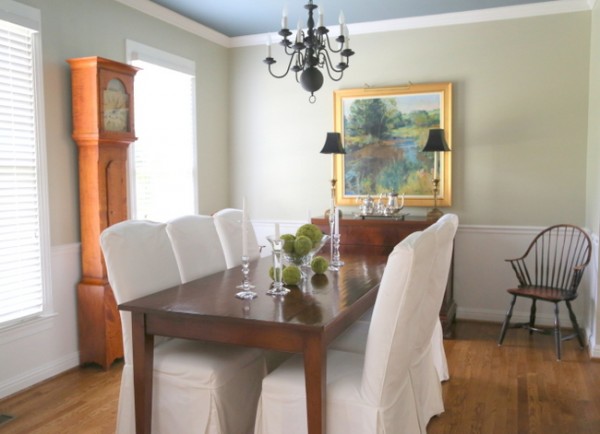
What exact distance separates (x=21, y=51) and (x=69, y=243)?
1258 mm

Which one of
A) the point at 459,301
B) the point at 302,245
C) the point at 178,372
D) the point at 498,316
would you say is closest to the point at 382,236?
the point at 459,301

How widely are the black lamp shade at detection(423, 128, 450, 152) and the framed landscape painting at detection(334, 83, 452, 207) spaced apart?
348 millimetres

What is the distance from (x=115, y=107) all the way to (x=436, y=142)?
2.49 m

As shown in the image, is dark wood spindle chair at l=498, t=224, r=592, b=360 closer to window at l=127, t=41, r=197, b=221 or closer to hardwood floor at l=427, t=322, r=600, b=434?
hardwood floor at l=427, t=322, r=600, b=434

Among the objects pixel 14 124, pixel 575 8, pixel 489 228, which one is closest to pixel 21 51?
pixel 14 124

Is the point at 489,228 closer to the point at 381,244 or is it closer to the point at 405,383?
the point at 381,244

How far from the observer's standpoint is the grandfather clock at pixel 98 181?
350cm

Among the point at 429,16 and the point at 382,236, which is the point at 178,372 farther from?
the point at 429,16

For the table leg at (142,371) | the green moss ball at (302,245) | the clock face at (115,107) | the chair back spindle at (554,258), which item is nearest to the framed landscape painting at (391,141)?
the chair back spindle at (554,258)

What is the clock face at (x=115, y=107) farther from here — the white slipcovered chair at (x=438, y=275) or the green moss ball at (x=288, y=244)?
the white slipcovered chair at (x=438, y=275)

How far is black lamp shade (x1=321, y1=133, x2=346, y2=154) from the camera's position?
4684 mm

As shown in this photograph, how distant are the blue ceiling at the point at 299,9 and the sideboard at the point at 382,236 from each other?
1.78m

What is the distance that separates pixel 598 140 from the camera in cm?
385

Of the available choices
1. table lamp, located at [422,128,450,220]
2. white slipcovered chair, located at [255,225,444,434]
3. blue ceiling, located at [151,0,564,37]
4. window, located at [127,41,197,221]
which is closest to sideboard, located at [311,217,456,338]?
table lamp, located at [422,128,450,220]
